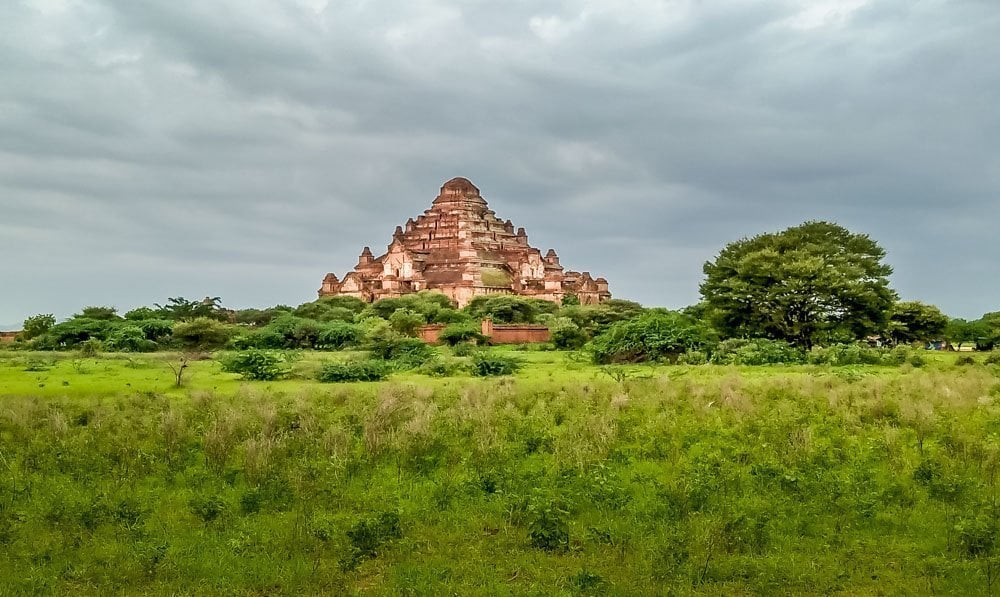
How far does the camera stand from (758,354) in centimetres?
2569

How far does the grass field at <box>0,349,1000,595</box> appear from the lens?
6934 millimetres

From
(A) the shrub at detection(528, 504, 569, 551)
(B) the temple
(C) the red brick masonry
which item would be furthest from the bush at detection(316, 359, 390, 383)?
(B) the temple

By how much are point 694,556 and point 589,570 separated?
97 cm

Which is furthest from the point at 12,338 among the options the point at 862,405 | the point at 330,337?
the point at 862,405

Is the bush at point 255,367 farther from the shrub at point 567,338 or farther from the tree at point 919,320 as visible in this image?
the tree at point 919,320

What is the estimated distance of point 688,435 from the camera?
1171 cm

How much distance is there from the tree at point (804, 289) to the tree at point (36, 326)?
32208mm

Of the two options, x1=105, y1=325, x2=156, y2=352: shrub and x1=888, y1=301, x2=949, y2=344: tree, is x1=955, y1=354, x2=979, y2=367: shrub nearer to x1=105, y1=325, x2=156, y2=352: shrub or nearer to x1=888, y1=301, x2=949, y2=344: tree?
x1=888, y1=301, x2=949, y2=344: tree

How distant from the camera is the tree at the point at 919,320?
147 feet

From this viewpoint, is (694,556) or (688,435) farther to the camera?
(688,435)

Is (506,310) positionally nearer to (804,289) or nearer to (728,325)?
(728,325)

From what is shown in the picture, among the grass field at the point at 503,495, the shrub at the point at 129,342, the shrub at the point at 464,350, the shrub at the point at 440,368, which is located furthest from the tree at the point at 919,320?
the shrub at the point at 129,342

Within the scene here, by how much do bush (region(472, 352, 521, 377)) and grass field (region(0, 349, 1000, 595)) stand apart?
754cm

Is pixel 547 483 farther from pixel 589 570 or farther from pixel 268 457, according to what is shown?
pixel 268 457
